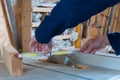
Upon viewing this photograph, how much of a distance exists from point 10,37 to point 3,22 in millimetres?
195

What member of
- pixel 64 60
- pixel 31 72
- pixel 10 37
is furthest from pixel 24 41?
pixel 31 72

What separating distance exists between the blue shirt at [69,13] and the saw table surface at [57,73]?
0.71ft

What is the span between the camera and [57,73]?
981mm

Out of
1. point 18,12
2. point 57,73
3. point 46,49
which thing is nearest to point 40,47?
point 46,49

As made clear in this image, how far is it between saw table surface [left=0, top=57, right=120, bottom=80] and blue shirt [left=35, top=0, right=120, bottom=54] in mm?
215

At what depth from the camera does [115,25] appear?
397 cm

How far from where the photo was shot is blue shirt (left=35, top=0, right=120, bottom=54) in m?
0.74

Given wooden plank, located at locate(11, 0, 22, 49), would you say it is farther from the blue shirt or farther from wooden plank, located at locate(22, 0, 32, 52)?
the blue shirt

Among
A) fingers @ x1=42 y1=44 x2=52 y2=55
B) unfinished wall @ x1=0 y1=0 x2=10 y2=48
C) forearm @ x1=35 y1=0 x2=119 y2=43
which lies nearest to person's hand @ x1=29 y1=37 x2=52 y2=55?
fingers @ x1=42 y1=44 x2=52 y2=55

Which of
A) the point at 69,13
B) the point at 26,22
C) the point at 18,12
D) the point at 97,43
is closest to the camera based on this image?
the point at 69,13

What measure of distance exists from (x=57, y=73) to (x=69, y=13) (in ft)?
1.09

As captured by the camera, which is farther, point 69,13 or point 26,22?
point 26,22

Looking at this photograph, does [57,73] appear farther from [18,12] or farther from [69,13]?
[18,12]

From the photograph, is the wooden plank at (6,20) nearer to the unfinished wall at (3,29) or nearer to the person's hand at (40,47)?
the unfinished wall at (3,29)
